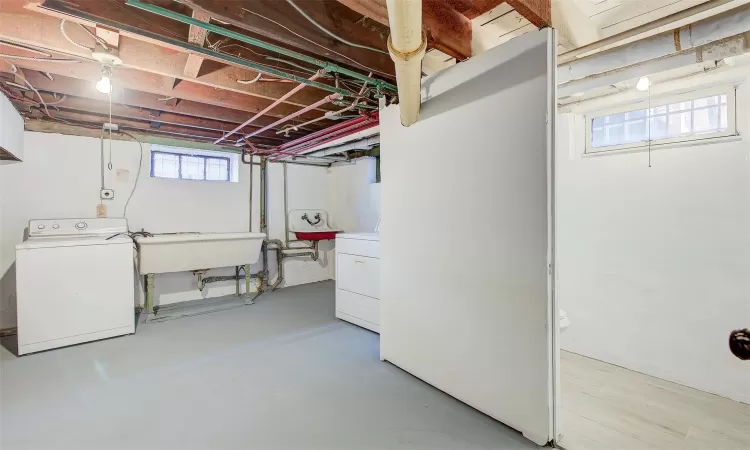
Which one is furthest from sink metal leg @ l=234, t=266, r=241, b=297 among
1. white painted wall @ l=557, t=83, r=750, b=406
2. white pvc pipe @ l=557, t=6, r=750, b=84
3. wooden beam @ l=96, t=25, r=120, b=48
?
white pvc pipe @ l=557, t=6, r=750, b=84

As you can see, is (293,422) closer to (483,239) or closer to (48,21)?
(483,239)

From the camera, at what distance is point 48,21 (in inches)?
69.3

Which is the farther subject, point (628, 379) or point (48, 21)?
point (628, 379)

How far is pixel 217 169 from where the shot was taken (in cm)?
438

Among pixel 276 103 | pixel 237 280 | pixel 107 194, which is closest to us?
pixel 276 103

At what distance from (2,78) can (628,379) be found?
483cm

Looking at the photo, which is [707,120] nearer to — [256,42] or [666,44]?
[666,44]

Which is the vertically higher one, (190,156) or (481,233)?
(190,156)

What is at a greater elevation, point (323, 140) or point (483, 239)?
point (323, 140)

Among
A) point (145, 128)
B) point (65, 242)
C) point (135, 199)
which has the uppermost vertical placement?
point (145, 128)

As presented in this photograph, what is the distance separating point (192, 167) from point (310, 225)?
176cm

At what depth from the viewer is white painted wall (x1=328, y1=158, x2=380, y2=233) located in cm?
456

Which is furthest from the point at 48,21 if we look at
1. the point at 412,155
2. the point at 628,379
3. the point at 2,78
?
the point at 628,379

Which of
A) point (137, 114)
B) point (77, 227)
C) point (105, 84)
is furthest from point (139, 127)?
point (105, 84)
